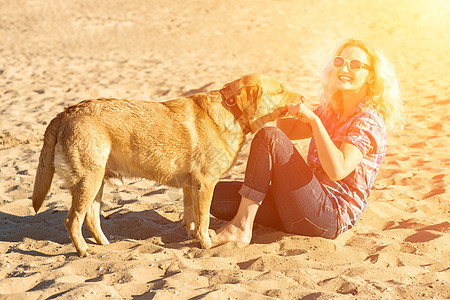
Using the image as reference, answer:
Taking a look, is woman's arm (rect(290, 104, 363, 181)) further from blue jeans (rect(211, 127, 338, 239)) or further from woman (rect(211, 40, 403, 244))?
blue jeans (rect(211, 127, 338, 239))

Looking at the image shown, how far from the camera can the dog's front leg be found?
14.9 ft

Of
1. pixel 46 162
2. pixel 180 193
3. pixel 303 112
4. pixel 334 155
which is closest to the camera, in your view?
pixel 334 155

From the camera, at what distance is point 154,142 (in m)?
4.18

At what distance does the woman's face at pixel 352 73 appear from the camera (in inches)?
158

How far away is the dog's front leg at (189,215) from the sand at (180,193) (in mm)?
90

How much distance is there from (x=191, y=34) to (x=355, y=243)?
13380 mm

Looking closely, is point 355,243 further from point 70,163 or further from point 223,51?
point 223,51

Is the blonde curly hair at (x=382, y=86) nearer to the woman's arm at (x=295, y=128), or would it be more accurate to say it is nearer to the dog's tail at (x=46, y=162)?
the woman's arm at (x=295, y=128)

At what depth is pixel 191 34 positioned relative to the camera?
1662cm

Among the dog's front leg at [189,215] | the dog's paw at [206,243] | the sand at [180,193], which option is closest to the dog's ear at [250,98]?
the sand at [180,193]

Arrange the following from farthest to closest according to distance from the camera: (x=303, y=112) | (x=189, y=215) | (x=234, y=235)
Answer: (x=189, y=215), (x=234, y=235), (x=303, y=112)

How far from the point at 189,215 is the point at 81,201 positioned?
3.26 feet

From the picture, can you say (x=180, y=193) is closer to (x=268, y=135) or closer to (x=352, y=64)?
(x=268, y=135)

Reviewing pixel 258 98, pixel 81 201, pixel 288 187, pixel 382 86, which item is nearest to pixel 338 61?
pixel 382 86
